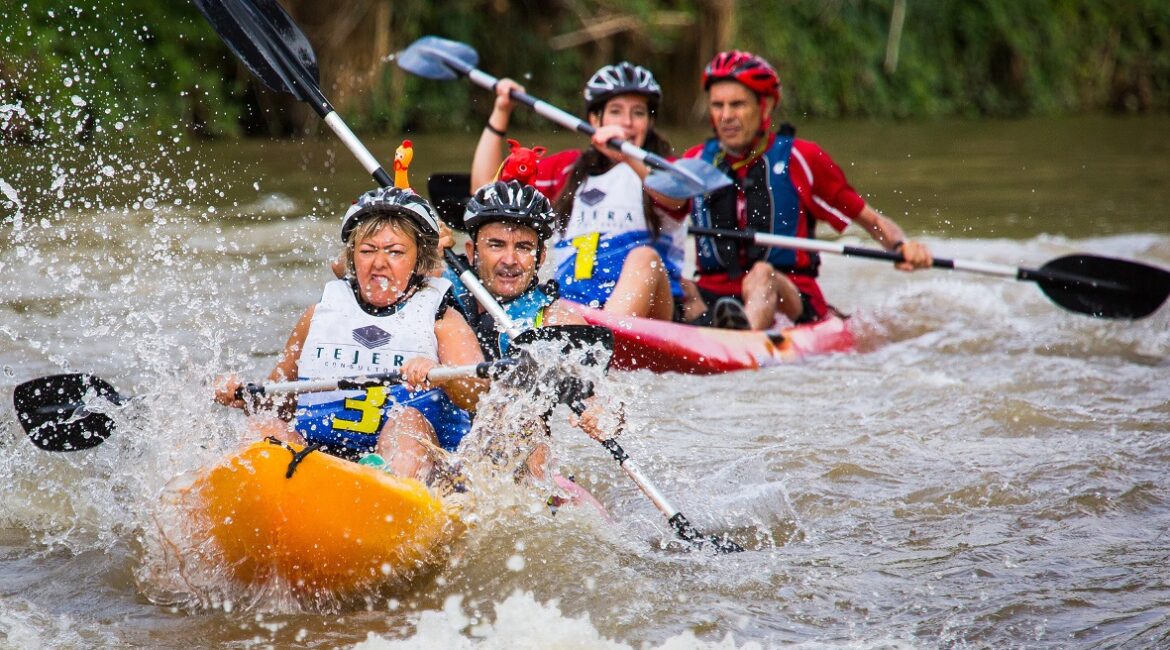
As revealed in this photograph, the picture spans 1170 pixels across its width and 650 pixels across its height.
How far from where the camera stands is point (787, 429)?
5273 millimetres

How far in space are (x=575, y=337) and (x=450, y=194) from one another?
2.55m

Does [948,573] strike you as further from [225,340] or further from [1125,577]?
[225,340]

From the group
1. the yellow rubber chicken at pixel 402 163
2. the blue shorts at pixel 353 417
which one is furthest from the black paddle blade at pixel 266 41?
the blue shorts at pixel 353 417

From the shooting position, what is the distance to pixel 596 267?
6.18m

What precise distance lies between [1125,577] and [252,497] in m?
2.35

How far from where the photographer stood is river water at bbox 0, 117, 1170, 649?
344 centimetres

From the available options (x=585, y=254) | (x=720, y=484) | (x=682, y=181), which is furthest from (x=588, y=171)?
(x=720, y=484)

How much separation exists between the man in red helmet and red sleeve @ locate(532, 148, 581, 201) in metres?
0.63

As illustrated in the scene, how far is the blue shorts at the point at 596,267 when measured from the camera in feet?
20.2

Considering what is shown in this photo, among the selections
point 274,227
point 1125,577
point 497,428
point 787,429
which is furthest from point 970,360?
point 274,227

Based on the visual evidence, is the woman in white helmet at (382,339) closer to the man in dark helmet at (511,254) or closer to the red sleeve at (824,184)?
the man in dark helmet at (511,254)

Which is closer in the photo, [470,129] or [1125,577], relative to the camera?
[1125,577]

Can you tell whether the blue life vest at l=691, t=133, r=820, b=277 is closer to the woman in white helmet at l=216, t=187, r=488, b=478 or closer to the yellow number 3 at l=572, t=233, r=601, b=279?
the yellow number 3 at l=572, t=233, r=601, b=279

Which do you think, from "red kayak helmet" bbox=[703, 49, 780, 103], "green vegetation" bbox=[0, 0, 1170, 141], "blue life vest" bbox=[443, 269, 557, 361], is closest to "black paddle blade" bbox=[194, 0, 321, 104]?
"blue life vest" bbox=[443, 269, 557, 361]
